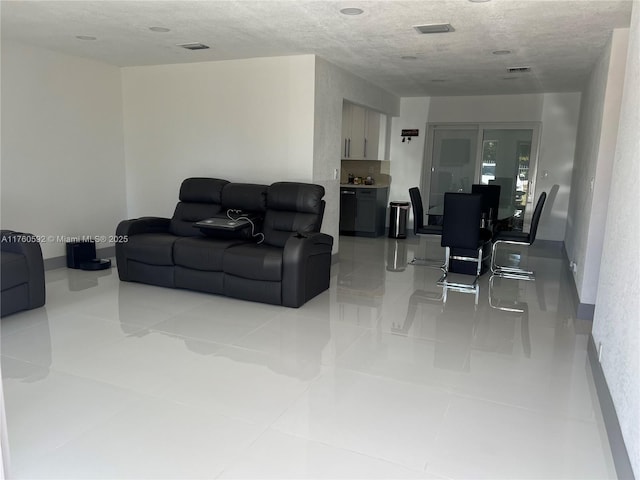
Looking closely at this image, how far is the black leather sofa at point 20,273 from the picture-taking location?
3.74 m

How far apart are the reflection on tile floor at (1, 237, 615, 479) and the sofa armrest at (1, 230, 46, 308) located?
175 millimetres

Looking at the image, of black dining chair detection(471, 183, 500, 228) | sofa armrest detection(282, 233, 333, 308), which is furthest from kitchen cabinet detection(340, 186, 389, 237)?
sofa armrest detection(282, 233, 333, 308)

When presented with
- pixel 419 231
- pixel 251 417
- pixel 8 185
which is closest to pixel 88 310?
pixel 8 185

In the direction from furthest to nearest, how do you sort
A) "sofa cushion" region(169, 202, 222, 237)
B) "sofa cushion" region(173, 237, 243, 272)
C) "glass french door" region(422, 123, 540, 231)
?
1. "glass french door" region(422, 123, 540, 231)
2. "sofa cushion" region(169, 202, 222, 237)
3. "sofa cushion" region(173, 237, 243, 272)

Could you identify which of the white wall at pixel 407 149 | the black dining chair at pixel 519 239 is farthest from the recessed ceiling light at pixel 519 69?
the white wall at pixel 407 149

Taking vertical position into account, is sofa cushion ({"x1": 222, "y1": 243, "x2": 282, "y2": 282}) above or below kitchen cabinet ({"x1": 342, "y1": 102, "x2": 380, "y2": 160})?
below

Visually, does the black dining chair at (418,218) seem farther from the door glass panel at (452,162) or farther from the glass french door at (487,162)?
the door glass panel at (452,162)

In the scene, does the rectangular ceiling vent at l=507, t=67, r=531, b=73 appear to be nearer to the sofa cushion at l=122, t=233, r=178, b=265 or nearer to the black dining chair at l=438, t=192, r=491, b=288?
the black dining chair at l=438, t=192, r=491, b=288

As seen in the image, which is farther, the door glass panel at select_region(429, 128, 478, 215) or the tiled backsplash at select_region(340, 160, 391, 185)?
the tiled backsplash at select_region(340, 160, 391, 185)

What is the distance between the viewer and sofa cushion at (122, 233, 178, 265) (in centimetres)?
470

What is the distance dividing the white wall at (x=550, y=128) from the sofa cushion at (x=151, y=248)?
19.7 ft

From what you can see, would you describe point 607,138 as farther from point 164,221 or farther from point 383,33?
point 164,221

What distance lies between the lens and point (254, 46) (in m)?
4.95

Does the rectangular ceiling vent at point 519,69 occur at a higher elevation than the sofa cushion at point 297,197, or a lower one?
higher
